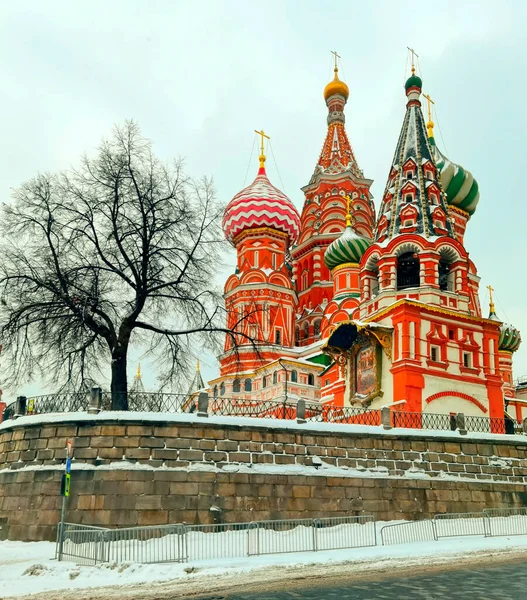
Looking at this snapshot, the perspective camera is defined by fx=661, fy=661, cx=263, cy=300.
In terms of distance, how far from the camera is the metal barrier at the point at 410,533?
16.8 meters

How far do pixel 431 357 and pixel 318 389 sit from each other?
17.1 metres

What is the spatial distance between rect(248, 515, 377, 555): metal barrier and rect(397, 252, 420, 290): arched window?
52.2ft

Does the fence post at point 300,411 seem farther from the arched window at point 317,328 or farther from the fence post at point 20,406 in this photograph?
the arched window at point 317,328

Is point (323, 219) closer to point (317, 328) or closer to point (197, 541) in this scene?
point (317, 328)

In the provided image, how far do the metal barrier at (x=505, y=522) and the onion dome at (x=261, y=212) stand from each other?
109 ft

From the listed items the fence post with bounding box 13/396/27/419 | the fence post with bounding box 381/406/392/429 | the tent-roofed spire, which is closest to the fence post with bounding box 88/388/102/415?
the fence post with bounding box 13/396/27/419

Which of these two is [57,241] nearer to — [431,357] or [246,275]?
[431,357]

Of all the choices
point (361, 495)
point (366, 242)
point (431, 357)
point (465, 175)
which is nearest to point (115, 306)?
point (361, 495)

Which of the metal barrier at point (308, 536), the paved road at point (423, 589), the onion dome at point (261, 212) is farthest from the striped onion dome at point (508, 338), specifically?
the paved road at point (423, 589)

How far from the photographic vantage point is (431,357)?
2875cm

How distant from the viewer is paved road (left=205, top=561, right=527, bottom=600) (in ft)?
33.0

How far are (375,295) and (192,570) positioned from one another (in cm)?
2187

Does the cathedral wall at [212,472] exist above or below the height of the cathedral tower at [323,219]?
below

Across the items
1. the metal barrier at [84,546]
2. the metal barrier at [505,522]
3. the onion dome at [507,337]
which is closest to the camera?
the metal barrier at [84,546]
